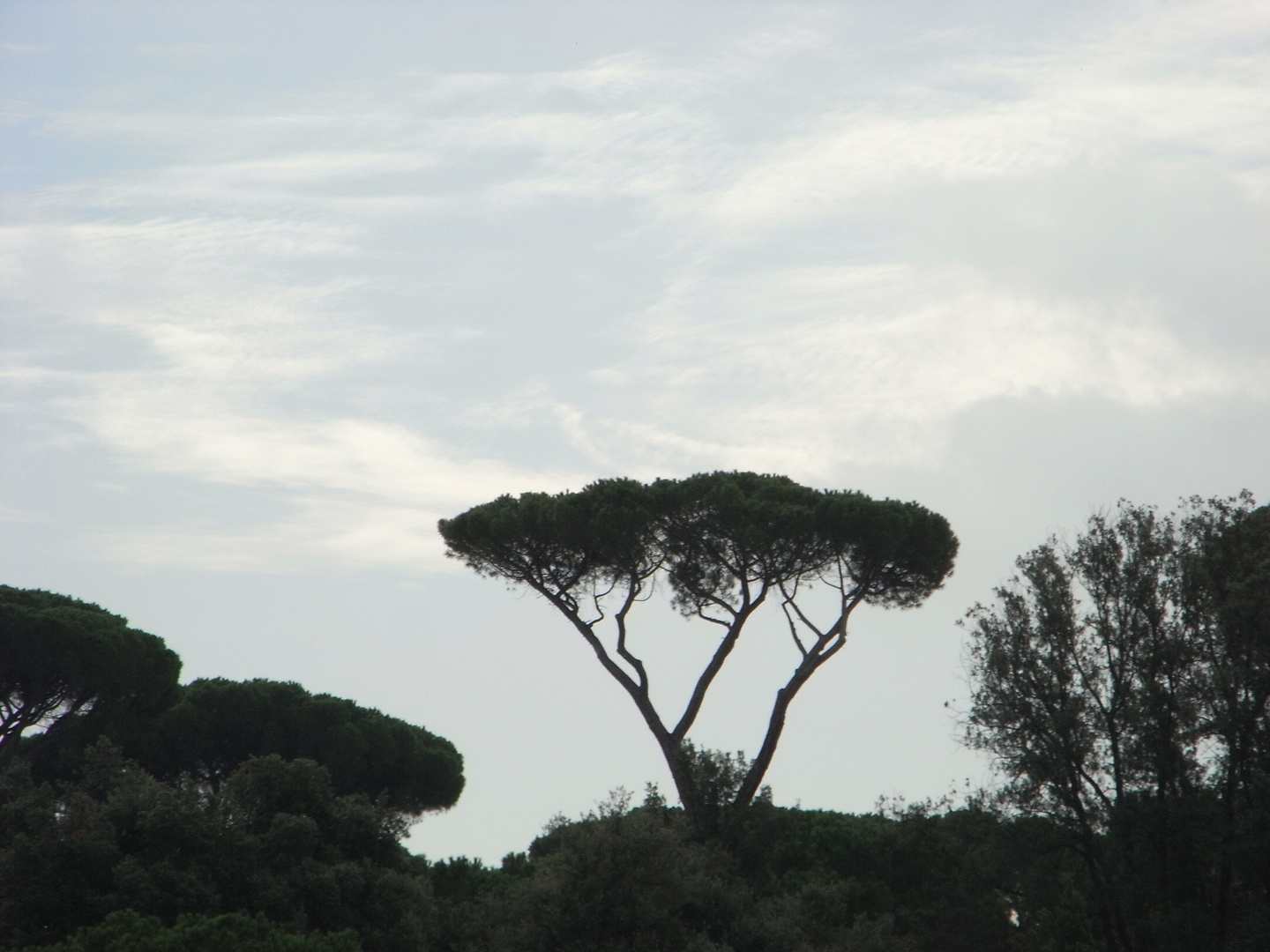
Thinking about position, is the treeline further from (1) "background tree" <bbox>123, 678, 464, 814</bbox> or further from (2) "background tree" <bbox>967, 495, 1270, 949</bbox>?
(1) "background tree" <bbox>123, 678, 464, 814</bbox>

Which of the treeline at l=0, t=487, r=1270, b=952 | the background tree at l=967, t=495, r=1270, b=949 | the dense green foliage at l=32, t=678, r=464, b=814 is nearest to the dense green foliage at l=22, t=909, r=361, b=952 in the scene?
the treeline at l=0, t=487, r=1270, b=952

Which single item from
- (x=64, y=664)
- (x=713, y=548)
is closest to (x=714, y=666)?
(x=713, y=548)

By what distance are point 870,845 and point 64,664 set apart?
17293 millimetres

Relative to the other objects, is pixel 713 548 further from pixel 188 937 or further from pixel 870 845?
pixel 188 937

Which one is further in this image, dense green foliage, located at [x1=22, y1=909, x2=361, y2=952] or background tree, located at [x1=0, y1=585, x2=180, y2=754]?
background tree, located at [x1=0, y1=585, x2=180, y2=754]

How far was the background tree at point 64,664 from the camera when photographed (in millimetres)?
30375

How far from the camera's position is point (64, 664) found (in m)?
30.7

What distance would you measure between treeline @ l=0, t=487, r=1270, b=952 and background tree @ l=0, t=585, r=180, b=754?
1757 millimetres

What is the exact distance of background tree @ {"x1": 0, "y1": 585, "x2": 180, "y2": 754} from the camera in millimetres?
30375

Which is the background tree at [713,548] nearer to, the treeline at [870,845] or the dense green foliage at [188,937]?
the treeline at [870,845]

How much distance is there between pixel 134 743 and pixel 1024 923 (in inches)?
861

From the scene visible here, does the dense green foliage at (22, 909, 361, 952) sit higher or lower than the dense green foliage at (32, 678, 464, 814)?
lower

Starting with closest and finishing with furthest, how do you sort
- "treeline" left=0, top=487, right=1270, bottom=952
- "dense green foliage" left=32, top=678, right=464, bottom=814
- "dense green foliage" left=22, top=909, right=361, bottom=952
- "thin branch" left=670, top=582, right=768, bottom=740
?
"dense green foliage" left=22, top=909, right=361, bottom=952, "treeline" left=0, top=487, right=1270, bottom=952, "thin branch" left=670, top=582, right=768, bottom=740, "dense green foliage" left=32, top=678, right=464, bottom=814

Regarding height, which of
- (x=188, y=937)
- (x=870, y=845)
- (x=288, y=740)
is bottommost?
(x=188, y=937)
